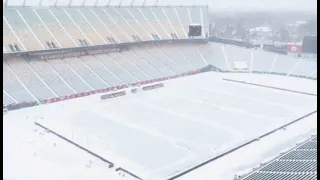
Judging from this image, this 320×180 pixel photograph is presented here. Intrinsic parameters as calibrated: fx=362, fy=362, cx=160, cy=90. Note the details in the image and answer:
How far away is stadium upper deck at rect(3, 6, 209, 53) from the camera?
124 feet

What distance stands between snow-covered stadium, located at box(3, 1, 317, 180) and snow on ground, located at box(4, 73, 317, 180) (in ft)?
0.27

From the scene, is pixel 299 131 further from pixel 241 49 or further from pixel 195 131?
pixel 241 49

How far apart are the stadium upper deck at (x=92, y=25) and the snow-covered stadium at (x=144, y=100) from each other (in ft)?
0.49

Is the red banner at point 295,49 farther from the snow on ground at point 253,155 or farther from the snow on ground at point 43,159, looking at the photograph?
the snow on ground at point 43,159

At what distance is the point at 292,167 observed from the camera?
1683cm

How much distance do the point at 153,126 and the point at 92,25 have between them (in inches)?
900

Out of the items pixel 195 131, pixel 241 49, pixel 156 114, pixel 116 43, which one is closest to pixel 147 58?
pixel 116 43

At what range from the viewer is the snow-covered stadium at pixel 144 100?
18.5 metres

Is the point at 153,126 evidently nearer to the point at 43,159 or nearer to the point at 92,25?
the point at 43,159

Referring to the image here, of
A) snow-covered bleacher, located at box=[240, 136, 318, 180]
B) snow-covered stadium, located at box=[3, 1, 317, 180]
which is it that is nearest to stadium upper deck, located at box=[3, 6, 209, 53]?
snow-covered stadium, located at box=[3, 1, 317, 180]

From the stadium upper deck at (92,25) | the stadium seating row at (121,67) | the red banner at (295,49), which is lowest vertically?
the stadium seating row at (121,67)

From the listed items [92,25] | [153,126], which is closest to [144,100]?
[153,126]

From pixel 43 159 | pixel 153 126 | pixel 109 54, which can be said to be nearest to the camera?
pixel 43 159

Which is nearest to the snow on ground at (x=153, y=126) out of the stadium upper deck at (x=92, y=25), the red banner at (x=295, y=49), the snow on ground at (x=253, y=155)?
the snow on ground at (x=253, y=155)
